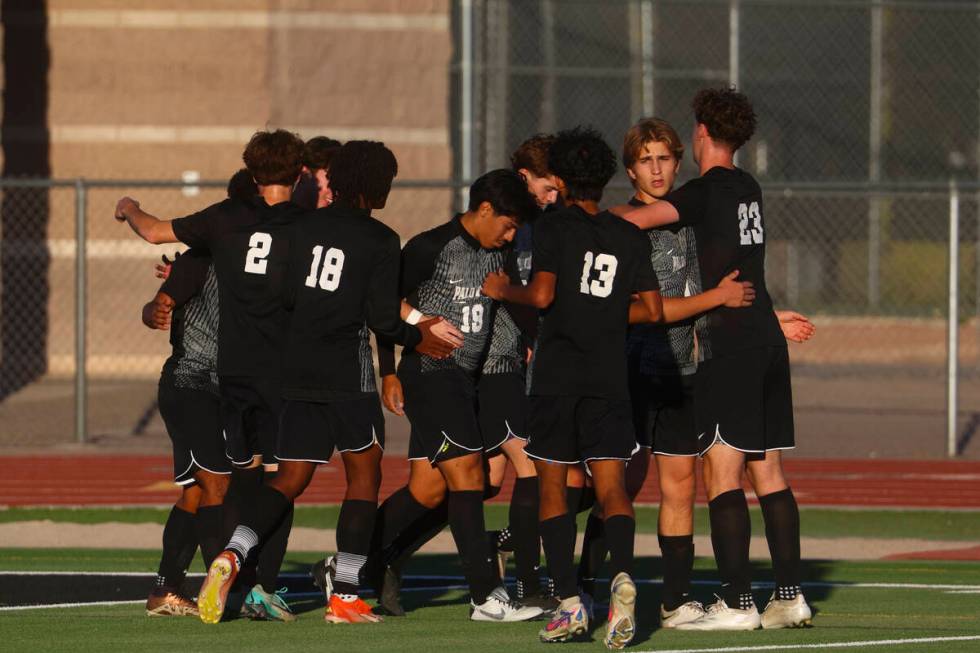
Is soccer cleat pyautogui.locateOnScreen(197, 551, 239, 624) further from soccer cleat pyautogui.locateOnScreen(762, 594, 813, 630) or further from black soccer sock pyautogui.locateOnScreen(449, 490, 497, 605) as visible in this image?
soccer cleat pyautogui.locateOnScreen(762, 594, 813, 630)

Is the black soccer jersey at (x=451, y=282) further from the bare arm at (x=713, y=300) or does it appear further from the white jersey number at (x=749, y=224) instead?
the white jersey number at (x=749, y=224)

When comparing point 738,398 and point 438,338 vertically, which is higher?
point 438,338

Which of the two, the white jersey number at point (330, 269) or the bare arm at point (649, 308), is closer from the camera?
the bare arm at point (649, 308)

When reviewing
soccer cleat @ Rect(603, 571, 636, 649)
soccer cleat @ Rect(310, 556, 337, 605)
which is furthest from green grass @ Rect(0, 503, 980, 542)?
soccer cleat @ Rect(603, 571, 636, 649)

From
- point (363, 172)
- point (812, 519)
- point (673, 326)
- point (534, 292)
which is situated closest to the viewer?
point (534, 292)

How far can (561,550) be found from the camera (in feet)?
23.9

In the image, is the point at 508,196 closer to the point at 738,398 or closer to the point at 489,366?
the point at 489,366

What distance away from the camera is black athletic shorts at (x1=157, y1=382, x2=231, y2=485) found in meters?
8.00

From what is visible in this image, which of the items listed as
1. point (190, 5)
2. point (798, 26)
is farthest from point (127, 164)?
point (798, 26)

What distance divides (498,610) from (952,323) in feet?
26.7

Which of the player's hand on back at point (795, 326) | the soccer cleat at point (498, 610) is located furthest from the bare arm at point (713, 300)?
the soccer cleat at point (498, 610)

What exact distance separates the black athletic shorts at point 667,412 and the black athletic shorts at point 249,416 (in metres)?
1.50

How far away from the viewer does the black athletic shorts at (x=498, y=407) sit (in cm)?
803

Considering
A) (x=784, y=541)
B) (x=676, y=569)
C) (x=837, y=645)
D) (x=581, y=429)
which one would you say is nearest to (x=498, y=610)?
(x=676, y=569)
